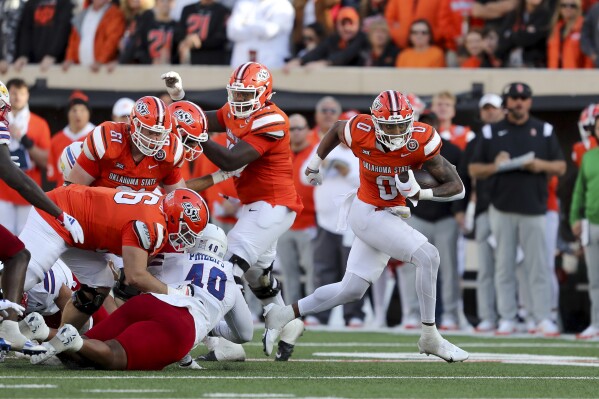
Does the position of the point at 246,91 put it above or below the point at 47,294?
above

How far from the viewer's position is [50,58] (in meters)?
15.3

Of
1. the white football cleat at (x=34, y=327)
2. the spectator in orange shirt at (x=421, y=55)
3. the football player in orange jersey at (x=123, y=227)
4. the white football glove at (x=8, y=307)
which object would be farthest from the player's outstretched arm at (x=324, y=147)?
the spectator in orange shirt at (x=421, y=55)

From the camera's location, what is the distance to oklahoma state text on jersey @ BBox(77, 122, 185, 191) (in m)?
8.14

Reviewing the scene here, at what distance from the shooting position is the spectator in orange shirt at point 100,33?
15305 millimetres

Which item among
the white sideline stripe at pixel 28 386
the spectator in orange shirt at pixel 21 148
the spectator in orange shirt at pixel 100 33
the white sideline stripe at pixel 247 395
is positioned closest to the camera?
the white sideline stripe at pixel 247 395

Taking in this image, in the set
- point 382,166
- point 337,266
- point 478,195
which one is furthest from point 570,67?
point 382,166

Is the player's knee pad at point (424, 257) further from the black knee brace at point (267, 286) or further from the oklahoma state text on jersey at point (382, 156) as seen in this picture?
the black knee brace at point (267, 286)

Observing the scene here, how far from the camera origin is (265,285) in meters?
8.99

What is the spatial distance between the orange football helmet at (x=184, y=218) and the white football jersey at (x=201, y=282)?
5.6 inches

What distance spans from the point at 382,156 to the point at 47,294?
Answer: 221 centimetres

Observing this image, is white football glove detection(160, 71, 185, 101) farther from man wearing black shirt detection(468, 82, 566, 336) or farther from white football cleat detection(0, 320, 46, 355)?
man wearing black shirt detection(468, 82, 566, 336)

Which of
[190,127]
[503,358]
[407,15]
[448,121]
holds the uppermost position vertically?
[407,15]

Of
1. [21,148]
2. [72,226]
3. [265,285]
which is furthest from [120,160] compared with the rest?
[21,148]

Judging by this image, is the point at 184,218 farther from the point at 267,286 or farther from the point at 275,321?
the point at 267,286
